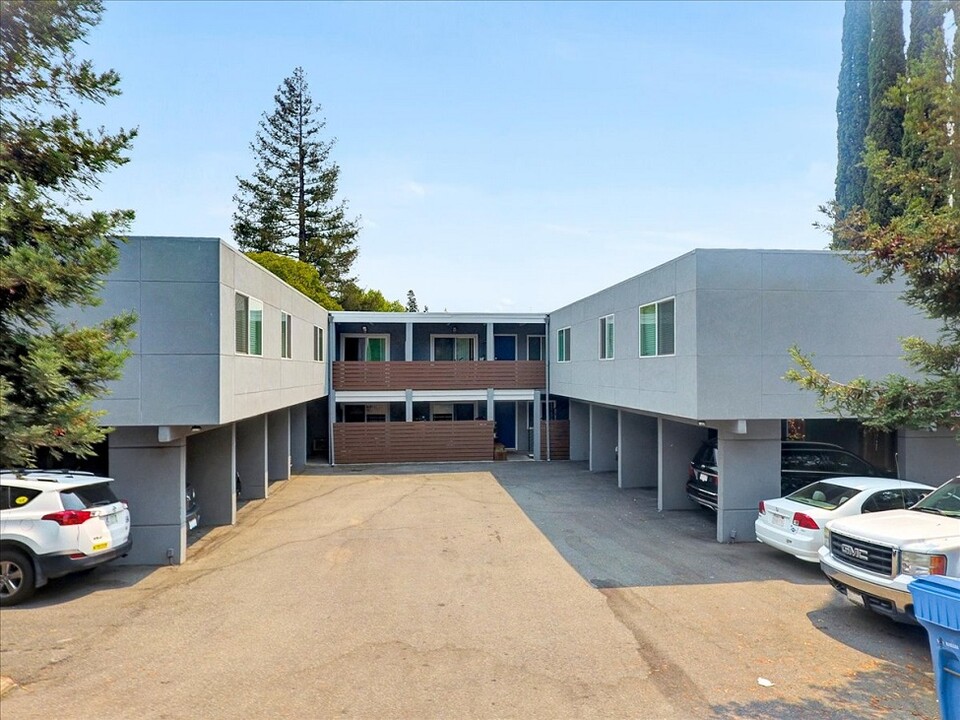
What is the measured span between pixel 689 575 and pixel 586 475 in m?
10.2

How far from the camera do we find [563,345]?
2208 centimetres

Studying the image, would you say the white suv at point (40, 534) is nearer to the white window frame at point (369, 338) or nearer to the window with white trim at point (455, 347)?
the white window frame at point (369, 338)

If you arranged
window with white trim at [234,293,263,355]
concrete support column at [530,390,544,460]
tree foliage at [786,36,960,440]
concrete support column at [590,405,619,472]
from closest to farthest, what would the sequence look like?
tree foliage at [786,36,960,440]
window with white trim at [234,293,263,355]
concrete support column at [590,405,619,472]
concrete support column at [530,390,544,460]

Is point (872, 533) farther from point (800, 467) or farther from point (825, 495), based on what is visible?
point (800, 467)

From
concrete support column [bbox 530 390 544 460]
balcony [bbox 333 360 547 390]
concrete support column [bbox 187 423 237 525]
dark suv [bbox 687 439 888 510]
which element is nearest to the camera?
dark suv [bbox 687 439 888 510]

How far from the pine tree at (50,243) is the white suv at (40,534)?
4.12 meters

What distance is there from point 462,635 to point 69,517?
18.2 ft

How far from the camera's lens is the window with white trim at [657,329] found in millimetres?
12445

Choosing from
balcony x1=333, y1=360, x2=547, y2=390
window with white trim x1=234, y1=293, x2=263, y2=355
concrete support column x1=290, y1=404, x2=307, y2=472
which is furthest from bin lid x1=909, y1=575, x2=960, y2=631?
concrete support column x1=290, y1=404, x2=307, y2=472

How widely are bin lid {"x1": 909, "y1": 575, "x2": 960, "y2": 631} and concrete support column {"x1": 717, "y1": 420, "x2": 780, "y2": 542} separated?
7.39 m

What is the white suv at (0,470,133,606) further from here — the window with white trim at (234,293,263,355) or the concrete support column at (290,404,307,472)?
the concrete support column at (290,404,307,472)

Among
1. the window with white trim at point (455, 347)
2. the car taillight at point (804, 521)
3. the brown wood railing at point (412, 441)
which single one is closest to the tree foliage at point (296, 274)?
the window with white trim at point (455, 347)

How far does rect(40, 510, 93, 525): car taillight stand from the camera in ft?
27.5

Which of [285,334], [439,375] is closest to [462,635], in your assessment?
[285,334]
